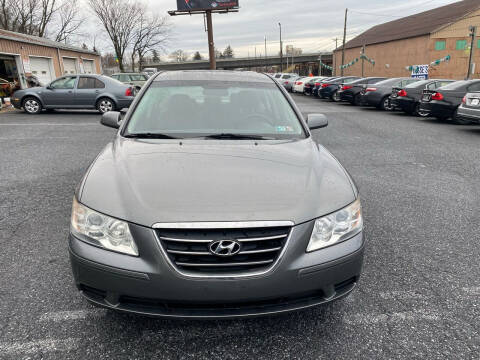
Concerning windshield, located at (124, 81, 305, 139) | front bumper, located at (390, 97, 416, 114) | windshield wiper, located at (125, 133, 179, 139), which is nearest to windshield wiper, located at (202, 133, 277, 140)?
windshield, located at (124, 81, 305, 139)

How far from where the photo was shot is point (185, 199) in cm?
193

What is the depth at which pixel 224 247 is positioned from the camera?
5.83ft

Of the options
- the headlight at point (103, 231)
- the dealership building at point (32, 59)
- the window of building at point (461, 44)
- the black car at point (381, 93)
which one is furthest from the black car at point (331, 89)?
the window of building at point (461, 44)

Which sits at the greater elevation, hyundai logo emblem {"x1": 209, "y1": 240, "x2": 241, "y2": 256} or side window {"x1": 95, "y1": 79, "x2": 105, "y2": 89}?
side window {"x1": 95, "y1": 79, "x2": 105, "y2": 89}

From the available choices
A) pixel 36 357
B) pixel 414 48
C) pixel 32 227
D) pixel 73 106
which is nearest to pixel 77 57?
pixel 73 106

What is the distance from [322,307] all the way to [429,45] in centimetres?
4212

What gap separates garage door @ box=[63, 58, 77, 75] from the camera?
2705cm

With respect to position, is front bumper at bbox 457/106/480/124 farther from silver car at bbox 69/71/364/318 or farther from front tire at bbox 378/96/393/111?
silver car at bbox 69/71/364/318

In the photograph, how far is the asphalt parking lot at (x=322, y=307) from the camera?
2.06m

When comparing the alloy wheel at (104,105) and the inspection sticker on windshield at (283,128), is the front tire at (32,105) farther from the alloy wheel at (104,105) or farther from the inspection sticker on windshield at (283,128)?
the inspection sticker on windshield at (283,128)

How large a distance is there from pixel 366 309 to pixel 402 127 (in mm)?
10043

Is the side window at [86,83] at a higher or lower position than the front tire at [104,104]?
higher

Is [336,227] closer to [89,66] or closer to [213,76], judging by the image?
[213,76]

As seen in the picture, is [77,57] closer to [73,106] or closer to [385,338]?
[73,106]
